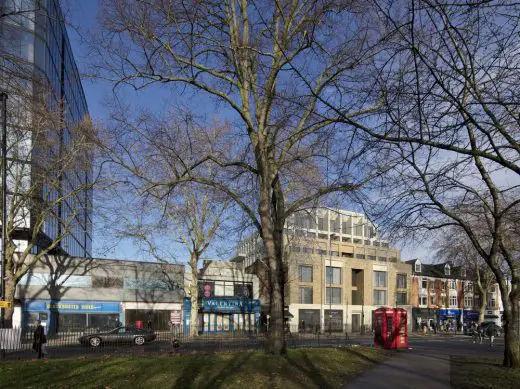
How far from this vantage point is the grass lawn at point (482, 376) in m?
11.5

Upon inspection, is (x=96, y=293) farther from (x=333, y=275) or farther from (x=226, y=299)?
(x=333, y=275)

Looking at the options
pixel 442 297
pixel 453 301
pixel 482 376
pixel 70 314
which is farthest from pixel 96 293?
pixel 453 301

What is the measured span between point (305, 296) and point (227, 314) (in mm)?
17406

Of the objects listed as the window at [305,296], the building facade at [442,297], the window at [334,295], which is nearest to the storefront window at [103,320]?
the window at [305,296]

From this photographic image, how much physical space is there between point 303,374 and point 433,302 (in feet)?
252

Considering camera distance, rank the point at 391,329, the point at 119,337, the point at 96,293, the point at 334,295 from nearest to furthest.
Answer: the point at 391,329
the point at 119,337
the point at 96,293
the point at 334,295

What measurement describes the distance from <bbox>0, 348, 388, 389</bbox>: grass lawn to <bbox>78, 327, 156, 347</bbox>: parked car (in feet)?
50.4

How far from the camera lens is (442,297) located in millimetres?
85000

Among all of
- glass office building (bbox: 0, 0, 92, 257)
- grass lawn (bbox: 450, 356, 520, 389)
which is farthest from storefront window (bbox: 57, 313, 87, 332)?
grass lawn (bbox: 450, 356, 520, 389)

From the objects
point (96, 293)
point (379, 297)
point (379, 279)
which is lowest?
point (379, 297)

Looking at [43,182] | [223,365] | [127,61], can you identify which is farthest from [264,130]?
[43,182]

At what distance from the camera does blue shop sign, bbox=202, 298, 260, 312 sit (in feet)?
172

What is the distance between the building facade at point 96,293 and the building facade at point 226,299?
2.48m

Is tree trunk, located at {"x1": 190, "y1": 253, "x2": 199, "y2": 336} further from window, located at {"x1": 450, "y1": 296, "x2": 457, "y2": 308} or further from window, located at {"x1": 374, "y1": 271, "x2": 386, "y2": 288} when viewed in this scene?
window, located at {"x1": 450, "y1": 296, "x2": 457, "y2": 308}
